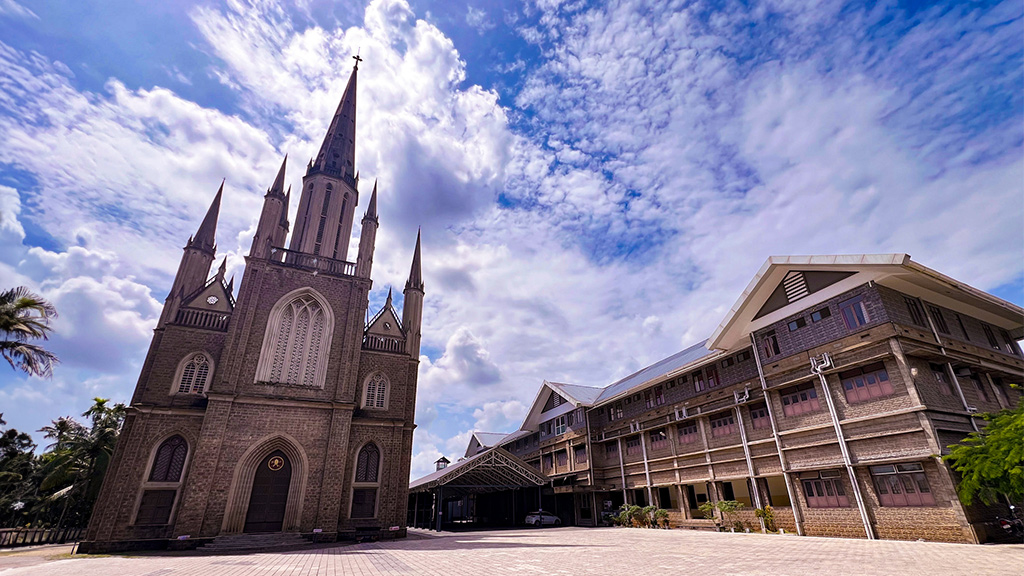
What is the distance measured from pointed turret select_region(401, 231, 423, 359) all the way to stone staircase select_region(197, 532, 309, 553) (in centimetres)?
1123

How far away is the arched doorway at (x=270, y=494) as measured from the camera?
21109 mm

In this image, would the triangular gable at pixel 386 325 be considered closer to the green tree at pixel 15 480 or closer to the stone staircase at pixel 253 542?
the stone staircase at pixel 253 542

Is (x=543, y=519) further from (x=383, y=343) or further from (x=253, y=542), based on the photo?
(x=253, y=542)

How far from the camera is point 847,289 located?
18.9 metres

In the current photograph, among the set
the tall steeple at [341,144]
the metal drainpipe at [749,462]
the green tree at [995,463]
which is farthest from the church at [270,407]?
the green tree at [995,463]

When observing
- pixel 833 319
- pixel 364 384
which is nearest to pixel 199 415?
pixel 364 384

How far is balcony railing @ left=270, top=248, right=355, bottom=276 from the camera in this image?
26359mm

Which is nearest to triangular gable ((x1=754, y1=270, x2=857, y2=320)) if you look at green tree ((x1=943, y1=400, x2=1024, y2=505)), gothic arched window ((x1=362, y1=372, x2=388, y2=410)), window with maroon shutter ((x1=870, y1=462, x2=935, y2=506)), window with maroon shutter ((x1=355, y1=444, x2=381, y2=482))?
green tree ((x1=943, y1=400, x2=1024, y2=505))

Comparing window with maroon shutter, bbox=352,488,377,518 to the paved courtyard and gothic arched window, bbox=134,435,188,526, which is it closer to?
gothic arched window, bbox=134,435,188,526

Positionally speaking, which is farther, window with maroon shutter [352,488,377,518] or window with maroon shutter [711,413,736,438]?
window with maroon shutter [711,413,736,438]

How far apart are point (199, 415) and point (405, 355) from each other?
10705 millimetres

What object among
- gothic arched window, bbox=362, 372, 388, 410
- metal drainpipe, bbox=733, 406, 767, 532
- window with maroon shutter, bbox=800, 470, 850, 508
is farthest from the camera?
gothic arched window, bbox=362, 372, 388, 410

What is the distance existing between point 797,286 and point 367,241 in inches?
955

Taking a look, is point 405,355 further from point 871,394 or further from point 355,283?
point 871,394
